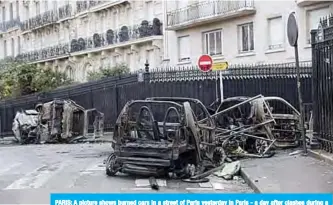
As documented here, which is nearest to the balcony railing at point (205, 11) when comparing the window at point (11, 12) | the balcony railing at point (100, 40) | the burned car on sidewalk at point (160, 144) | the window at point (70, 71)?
the balcony railing at point (100, 40)

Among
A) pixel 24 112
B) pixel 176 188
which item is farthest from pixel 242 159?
pixel 24 112

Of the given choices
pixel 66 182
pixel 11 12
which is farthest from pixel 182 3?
pixel 11 12

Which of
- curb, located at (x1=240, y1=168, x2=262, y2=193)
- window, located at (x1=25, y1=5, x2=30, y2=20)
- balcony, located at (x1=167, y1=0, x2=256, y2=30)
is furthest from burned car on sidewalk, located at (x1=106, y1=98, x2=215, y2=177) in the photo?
window, located at (x1=25, y1=5, x2=30, y2=20)

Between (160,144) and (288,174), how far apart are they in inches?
92.4

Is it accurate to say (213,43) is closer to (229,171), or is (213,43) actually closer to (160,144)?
(229,171)

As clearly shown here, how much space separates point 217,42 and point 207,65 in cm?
1484

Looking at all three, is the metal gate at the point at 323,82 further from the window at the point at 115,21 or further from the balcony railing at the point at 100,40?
the window at the point at 115,21

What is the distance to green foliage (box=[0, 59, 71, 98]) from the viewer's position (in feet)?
139

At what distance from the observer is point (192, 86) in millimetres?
23938

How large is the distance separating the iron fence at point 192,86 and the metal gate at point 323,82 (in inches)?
327

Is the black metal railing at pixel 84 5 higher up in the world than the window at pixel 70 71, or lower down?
higher up

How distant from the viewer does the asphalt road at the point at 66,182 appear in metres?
10.4

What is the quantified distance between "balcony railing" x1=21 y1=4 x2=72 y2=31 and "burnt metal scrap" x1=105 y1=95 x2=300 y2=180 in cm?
3950

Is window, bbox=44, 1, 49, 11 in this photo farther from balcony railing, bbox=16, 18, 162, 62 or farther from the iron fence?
the iron fence
